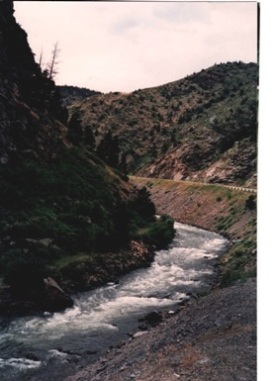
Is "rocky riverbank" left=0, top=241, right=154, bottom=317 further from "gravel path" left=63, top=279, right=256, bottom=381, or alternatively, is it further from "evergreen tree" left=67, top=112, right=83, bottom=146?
"evergreen tree" left=67, top=112, right=83, bottom=146

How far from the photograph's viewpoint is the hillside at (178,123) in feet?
34.4

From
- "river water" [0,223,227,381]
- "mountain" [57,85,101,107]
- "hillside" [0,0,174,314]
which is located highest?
"mountain" [57,85,101,107]

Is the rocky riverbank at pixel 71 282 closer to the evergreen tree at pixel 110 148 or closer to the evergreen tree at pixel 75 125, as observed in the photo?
the evergreen tree at pixel 110 148

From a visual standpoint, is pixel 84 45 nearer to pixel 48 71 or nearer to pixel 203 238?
pixel 48 71

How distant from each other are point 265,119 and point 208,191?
15.9ft

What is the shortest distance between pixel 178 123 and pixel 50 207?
4.52 metres

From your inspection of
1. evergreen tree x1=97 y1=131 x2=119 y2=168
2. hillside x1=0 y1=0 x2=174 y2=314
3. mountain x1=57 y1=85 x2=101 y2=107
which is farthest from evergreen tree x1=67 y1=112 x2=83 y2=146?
mountain x1=57 y1=85 x2=101 y2=107

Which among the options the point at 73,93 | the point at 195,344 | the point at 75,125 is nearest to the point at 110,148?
the point at 75,125

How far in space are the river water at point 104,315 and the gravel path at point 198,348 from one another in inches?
24.2

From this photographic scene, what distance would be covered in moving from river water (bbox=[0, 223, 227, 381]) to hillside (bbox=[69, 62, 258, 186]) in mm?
1921

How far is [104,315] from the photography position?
12656 mm

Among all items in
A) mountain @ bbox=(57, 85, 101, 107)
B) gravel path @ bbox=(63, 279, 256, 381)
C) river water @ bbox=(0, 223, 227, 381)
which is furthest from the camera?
river water @ bbox=(0, 223, 227, 381)

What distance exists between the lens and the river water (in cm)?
1007

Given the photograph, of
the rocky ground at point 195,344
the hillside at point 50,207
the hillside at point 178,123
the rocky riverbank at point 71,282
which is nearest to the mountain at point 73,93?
the hillside at point 178,123
